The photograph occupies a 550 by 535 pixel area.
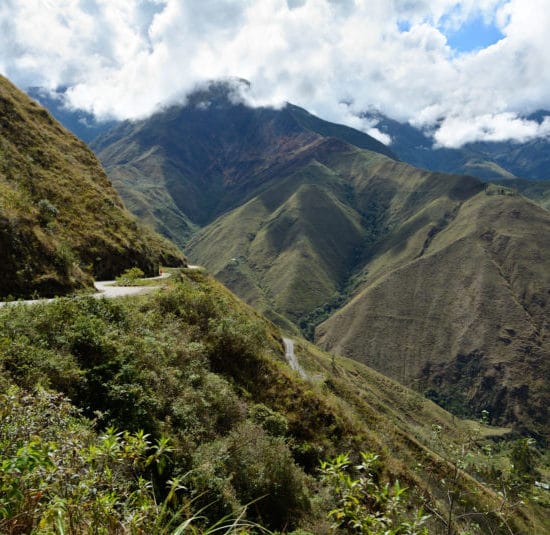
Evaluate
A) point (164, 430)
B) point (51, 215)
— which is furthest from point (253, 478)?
point (51, 215)

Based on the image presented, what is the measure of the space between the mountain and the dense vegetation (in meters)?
7.62

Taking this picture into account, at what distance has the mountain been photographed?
20.3 meters

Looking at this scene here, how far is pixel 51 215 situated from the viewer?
2689 centimetres

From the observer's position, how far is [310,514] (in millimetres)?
11297

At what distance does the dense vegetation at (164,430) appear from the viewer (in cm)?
410

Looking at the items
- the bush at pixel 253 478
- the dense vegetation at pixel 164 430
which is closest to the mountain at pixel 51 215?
the dense vegetation at pixel 164 430

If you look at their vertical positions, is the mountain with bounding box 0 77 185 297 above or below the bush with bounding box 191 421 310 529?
above

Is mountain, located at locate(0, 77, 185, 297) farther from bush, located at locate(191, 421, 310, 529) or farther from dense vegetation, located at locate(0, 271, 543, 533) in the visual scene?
bush, located at locate(191, 421, 310, 529)

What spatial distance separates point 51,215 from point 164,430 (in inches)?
866

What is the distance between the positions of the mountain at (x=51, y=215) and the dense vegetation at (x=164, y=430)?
7620 millimetres

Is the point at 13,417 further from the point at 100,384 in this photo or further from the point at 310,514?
the point at 310,514

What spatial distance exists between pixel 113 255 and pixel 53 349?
909 inches

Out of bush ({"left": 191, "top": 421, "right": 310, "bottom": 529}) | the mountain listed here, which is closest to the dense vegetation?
bush ({"left": 191, "top": 421, "right": 310, "bottom": 529})

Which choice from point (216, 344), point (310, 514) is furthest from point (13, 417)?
point (216, 344)
